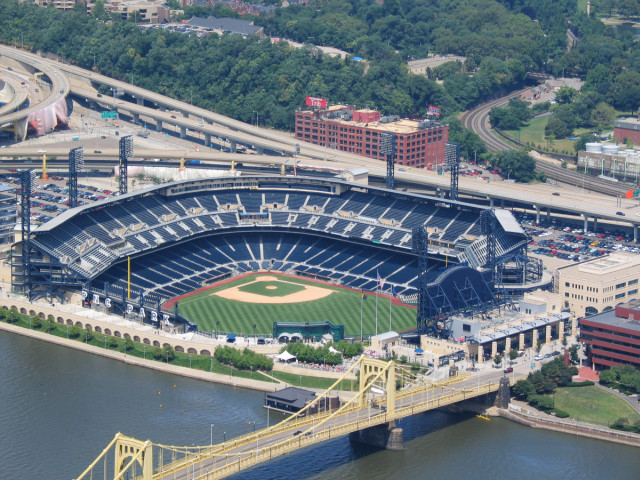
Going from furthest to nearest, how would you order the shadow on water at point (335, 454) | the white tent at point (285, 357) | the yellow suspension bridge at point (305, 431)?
the white tent at point (285, 357)
the shadow on water at point (335, 454)
the yellow suspension bridge at point (305, 431)

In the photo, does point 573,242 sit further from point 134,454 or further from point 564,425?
point 134,454

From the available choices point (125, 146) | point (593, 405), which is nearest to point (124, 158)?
point (125, 146)

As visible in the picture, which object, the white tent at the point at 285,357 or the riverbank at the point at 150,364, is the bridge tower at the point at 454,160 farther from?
the riverbank at the point at 150,364

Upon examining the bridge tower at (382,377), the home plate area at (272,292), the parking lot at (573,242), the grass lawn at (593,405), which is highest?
the bridge tower at (382,377)

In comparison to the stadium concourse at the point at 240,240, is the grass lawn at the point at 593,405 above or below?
below

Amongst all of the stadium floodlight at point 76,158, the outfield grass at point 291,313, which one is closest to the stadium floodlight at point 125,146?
the stadium floodlight at point 76,158

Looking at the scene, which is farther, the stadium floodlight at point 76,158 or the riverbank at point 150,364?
the stadium floodlight at point 76,158

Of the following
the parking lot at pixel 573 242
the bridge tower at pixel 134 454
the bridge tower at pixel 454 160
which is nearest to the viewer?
the bridge tower at pixel 134 454

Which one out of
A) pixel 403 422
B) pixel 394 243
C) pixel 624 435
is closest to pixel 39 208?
pixel 394 243
